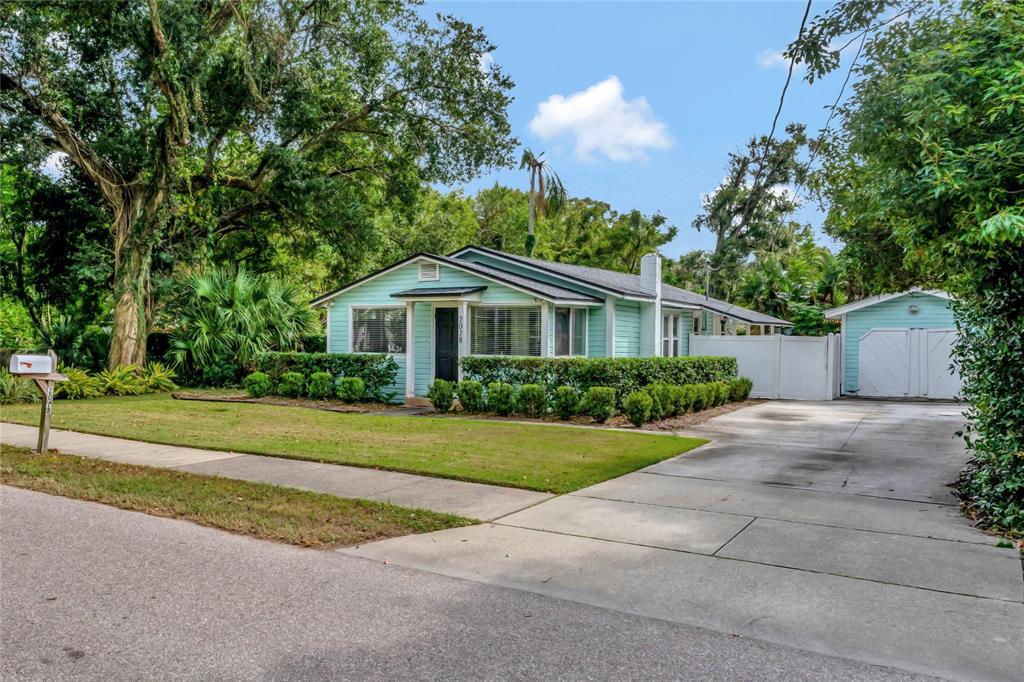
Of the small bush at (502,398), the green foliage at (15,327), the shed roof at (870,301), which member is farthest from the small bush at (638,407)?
the green foliage at (15,327)

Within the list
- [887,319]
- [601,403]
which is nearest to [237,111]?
[601,403]

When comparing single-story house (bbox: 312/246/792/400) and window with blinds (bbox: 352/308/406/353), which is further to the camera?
window with blinds (bbox: 352/308/406/353)

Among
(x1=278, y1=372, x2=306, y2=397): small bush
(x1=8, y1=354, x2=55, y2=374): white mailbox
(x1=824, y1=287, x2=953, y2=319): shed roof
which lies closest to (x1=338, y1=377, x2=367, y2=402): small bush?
(x1=278, y1=372, x2=306, y2=397): small bush

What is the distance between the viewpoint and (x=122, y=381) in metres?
18.1

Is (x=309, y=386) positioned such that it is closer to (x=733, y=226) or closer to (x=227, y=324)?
(x=227, y=324)

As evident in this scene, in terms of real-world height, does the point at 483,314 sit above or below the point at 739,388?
above

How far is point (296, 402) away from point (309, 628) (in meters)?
13.4

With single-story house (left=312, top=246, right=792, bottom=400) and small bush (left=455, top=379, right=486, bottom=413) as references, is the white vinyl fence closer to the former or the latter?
single-story house (left=312, top=246, right=792, bottom=400)

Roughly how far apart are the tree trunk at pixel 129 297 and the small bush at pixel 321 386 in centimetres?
602

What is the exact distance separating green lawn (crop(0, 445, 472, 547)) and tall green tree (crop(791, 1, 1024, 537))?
4835 mm

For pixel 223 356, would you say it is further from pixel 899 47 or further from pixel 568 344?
pixel 899 47

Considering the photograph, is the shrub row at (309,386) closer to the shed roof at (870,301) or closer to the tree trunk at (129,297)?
the tree trunk at (129,297)

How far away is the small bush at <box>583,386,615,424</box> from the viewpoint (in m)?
13.4

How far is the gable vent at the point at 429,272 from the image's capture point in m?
17.1
